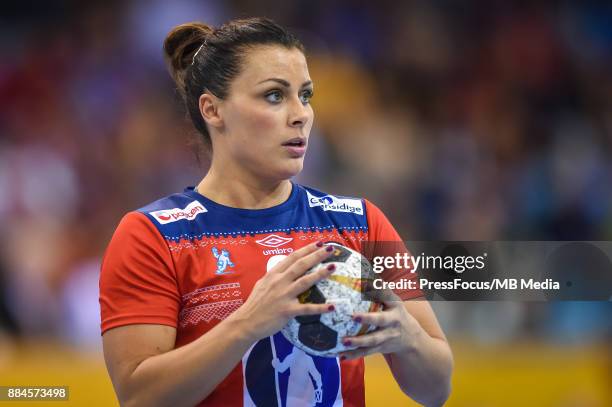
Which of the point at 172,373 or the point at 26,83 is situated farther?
the point at 26,83

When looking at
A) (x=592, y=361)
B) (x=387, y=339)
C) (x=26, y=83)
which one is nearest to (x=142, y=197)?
(x=26, y=83)

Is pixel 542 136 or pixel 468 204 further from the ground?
pixel 542 136

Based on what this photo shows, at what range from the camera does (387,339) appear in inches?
86.1

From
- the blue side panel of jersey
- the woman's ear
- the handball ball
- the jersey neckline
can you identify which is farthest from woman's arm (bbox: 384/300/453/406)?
the woman's ear

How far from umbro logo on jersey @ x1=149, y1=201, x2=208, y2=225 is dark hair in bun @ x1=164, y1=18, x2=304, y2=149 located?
0.31 meters

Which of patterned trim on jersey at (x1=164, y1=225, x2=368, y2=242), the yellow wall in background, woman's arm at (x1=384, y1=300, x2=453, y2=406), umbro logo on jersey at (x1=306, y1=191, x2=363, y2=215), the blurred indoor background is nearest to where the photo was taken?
woman's arm at (x1=384, y1=300, x2=453, y2=406)

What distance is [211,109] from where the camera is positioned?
2717mm

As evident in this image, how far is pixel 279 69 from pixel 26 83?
4.53 m

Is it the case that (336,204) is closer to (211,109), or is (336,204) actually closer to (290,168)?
(290,168)

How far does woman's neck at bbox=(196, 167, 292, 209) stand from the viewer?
2.67m

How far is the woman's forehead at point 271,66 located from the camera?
258 cm

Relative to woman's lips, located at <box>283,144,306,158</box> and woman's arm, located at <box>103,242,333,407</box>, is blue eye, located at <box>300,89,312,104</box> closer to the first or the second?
woman's lips, located at <box>283,144,306,158</box>

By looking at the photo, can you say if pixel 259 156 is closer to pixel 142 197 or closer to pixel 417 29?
pixel 142 197

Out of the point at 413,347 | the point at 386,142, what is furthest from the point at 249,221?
the point at 386,142
